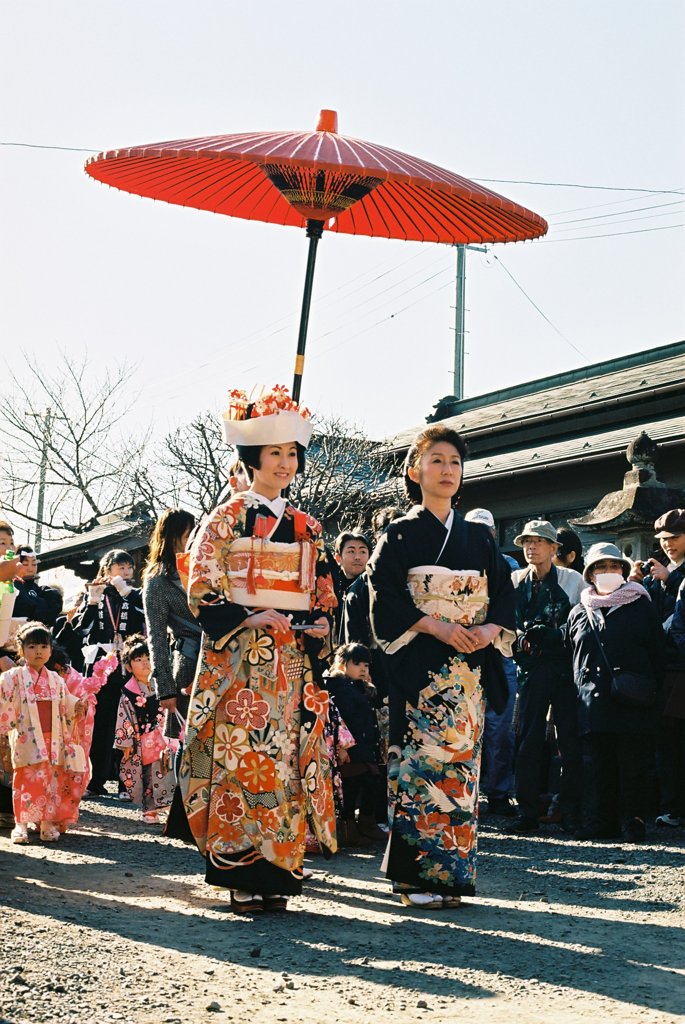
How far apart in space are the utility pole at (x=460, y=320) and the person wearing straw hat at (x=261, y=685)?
23.9 meters

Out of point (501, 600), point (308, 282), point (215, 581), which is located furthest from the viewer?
point (308, 282)

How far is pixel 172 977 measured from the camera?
378cm

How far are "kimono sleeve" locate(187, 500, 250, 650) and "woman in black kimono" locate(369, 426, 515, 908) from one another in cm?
64

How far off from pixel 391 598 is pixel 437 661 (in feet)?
1.06

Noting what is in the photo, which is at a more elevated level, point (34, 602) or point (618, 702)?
point (34, 602)

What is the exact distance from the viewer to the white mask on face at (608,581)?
288 inches

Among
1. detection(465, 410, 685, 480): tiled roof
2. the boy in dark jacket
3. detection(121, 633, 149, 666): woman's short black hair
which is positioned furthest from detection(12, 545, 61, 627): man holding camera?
detection(465, 410, 685, 480): tiled roof

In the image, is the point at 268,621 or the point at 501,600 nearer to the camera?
the point at 268,621

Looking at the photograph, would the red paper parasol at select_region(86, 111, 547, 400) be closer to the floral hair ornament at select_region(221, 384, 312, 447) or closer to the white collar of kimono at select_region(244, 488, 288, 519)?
the floral hair ornament at select_region(221, 384, 312, 447)

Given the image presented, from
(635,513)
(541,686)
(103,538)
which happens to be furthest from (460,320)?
(541,686)

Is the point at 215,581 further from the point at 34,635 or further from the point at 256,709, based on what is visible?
the point at 34,635

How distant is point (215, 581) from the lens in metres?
5.20

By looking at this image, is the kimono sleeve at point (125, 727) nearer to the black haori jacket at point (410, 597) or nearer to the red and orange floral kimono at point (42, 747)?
the red and orange floral kimono at point (42, 747)

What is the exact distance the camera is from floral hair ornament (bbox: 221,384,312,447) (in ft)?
17.7
